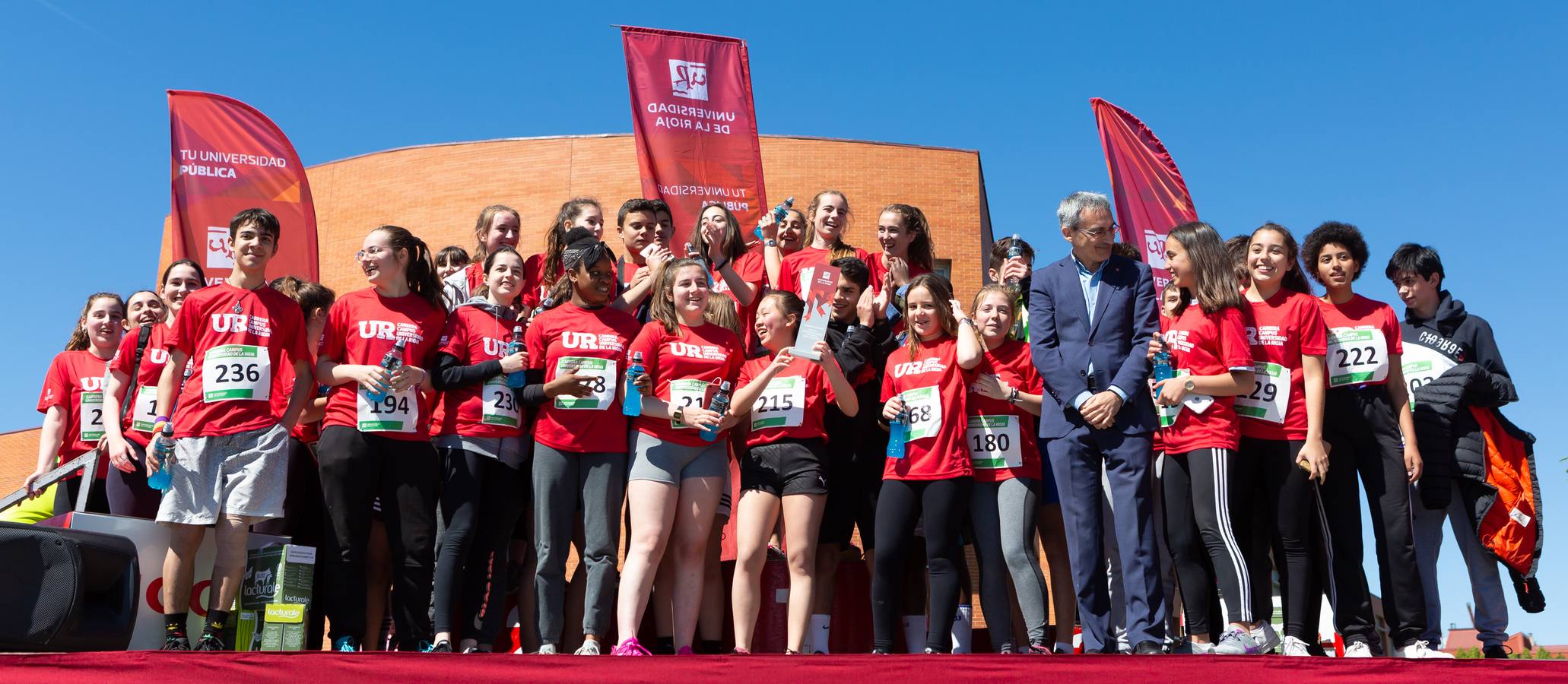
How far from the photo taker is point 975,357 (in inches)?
204

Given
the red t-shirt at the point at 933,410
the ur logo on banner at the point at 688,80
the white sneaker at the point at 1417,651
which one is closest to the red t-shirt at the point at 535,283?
the red t-shirt at the point at 933,410

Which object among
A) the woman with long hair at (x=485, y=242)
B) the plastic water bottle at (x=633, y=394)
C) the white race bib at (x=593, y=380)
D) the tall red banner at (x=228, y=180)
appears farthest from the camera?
the tall red banner at (x=228, y=180)

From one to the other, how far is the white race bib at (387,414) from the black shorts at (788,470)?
4.61 ft

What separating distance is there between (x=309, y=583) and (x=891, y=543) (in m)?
2.46

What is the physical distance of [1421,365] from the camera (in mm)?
5781

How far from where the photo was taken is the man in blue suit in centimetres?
472

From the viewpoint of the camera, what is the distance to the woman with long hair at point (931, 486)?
491cm

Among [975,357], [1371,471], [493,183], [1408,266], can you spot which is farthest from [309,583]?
[493,183]

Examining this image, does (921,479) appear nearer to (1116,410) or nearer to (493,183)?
(1116,410)

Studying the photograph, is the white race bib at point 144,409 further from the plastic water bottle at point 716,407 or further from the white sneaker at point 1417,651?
the white sneaker at point 1417,651

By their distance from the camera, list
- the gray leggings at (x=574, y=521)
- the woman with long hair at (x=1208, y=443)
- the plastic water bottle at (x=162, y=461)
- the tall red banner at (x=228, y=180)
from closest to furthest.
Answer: the woman with long hair at (x=1208, y=443) < the plastic water bottle at (x=162, y=461) < the gray leggings at (x=574, y=521) < the tall red banner at (x=228, y=180)

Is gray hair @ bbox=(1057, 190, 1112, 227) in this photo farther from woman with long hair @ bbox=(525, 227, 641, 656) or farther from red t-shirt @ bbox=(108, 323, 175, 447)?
red t-shirt @ bbox=(108, 323, 175, 447)

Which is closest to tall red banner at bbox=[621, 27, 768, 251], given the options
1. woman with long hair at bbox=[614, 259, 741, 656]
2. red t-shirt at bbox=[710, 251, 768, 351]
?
red t-shirt at bbox=[710, 251, 768, 351]

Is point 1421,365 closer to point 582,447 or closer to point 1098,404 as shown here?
point 1098,404
